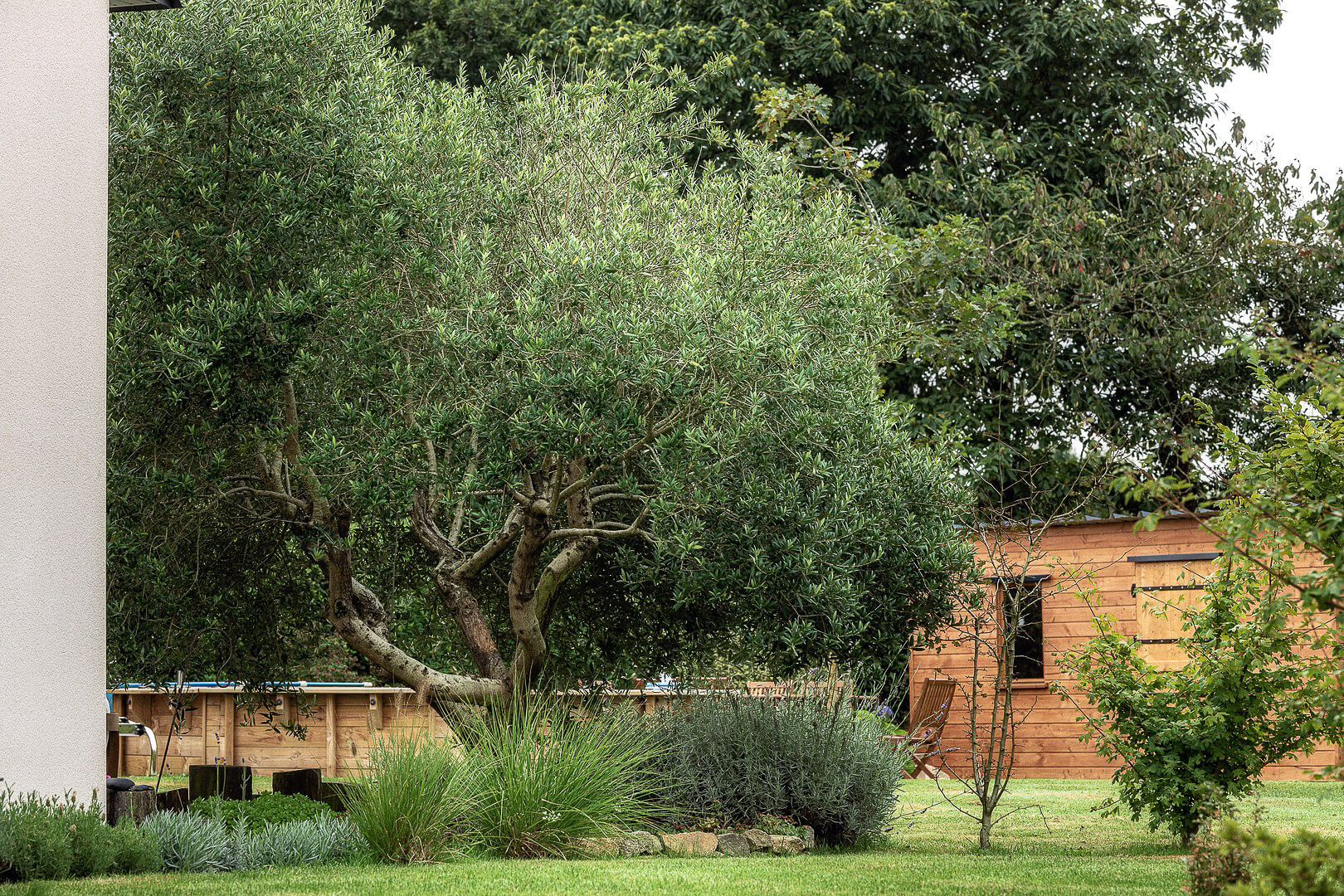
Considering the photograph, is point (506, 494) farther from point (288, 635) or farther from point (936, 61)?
point (936, 61)

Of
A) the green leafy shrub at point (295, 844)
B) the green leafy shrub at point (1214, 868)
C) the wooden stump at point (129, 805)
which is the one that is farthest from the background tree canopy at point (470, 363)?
the green leafy shrub at point (1214, 868)

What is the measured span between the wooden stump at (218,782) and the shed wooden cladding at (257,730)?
21.1ft

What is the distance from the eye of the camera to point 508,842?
25.5ft

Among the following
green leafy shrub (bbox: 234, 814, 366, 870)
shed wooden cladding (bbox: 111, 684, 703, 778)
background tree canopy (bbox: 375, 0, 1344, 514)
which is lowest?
shed wooden cladding (bbox: 111, 684, 703, 778)

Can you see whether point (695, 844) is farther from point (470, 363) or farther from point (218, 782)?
point (218, 782)

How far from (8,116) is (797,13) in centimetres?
1435

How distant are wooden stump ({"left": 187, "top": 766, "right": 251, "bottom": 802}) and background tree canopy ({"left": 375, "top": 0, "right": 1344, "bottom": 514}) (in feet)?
33.1

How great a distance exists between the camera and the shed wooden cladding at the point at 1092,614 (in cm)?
1513

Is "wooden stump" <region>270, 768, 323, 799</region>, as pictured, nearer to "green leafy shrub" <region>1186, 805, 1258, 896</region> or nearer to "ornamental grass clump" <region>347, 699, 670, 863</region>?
"ornamental grass clump" <region>347, 699, 670, 863</region>

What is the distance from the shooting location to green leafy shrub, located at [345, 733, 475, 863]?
745cm

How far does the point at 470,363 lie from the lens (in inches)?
312

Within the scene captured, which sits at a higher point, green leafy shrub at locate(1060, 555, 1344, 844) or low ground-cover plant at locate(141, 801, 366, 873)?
green leafy shrub at locate(1060, 555, 1344, 844)

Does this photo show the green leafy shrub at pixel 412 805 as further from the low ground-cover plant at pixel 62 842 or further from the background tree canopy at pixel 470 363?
the background tree canopy at pixel 470 363

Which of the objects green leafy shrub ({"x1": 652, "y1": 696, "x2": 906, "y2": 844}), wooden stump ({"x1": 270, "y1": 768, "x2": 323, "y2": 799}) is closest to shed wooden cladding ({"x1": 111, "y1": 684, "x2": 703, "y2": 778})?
wooden stump ({"x1": 270, "y1": 768, "x2": 323, "y2": 799})
